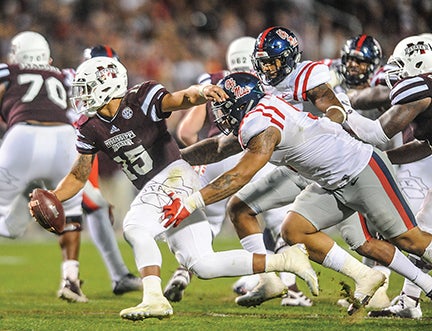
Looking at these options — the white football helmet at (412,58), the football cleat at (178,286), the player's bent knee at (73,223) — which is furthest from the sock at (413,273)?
the player's bent knee at (73,223)

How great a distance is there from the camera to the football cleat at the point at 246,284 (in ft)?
21.5

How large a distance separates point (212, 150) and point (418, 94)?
4.60 ft

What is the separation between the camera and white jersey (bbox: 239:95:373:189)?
16.6ft

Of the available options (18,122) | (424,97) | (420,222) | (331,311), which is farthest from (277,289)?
(18,122)

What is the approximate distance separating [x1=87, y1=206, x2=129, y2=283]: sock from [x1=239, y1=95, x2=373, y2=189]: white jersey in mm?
2197

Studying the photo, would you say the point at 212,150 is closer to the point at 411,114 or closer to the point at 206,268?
the point at 206,268

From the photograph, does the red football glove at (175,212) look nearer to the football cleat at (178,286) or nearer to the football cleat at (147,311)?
the football cleat at (147,311)

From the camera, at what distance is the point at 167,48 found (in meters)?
13.6

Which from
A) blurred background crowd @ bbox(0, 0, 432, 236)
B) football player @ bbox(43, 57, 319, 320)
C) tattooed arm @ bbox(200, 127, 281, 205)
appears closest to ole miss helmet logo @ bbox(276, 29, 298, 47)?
football player @ bbox(43, 57, 319, 320)

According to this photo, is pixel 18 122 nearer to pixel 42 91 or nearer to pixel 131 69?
pixel 42 91

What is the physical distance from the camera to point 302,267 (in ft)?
17.0

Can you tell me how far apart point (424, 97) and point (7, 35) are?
8892 millimetres

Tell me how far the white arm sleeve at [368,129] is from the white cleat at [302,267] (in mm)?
889

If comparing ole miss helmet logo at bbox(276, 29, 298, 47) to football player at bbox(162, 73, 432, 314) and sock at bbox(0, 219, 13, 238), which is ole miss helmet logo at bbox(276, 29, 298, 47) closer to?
football player at bbox(162, 73, 432, 314)
